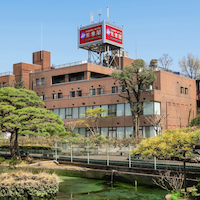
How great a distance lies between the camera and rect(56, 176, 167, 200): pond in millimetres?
17688

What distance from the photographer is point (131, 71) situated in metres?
43.6

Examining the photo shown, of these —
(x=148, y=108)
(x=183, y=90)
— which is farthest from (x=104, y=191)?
(x=183, y=90)

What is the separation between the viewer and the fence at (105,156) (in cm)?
2051

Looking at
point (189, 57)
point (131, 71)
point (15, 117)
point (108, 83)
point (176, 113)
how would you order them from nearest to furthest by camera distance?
point (15, 117) → point (131, 71) → point (176, 113) → point (108, 83) → point (189, 57)

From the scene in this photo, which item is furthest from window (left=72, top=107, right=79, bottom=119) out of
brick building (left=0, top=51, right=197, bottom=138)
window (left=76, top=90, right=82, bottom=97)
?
window (left=76, top=90, right=82, bottom=97)

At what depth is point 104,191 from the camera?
1934cm

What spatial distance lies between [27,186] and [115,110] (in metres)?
33.2

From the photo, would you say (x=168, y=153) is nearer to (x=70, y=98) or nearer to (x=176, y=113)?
(x=176, y=113)

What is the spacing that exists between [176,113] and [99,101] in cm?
1283

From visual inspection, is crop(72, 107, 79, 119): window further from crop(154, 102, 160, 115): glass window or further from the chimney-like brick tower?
the chimney-like brick tower

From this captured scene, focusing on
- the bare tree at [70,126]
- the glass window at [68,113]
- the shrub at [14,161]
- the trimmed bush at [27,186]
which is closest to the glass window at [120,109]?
the bare tree at [70,126]

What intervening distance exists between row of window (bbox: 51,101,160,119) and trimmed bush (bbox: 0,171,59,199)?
1120 inches

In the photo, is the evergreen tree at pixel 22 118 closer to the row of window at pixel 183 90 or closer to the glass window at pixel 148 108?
the glass window at pixel 148 108

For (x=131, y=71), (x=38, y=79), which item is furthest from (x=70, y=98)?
(x=131, y=71)
